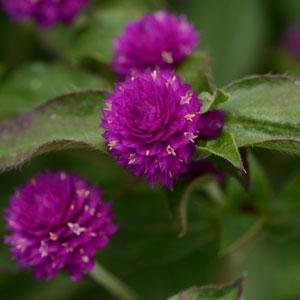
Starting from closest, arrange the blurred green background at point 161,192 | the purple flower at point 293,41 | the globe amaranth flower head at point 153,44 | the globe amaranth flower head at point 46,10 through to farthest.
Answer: the globe amaranth flower head at point 153,44 < the blurred green background at point 161,192 < the globe amaranth flower head at point 46,10 < the purple flower at point 293,41

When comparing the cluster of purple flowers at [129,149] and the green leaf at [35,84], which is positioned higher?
the green leaf at [35,84]

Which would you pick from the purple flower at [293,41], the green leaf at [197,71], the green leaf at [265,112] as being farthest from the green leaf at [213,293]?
A: the purple flower at [293,41]

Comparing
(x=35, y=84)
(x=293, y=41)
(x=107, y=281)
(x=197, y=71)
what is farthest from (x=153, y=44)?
(x=293, y=41)

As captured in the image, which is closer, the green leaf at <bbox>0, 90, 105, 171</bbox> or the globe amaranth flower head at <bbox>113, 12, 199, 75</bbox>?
the green leaf at <bbox>0, 90, 105, 171</bbox>

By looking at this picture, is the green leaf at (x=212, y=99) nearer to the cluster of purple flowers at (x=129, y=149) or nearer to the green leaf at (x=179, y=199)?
the cluster of purple flowers at (x=129, y=149)

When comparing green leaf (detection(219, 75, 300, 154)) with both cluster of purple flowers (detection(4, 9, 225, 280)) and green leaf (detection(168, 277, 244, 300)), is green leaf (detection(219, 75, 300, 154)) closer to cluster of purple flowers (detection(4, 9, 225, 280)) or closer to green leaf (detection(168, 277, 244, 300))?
cluster of purple flowers (detection(4, 9, 225, 280))

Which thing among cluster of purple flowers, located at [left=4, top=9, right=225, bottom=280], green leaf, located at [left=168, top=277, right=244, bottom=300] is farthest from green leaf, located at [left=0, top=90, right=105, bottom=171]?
green leaf, located at [left=168, top=277, right=244, bottom=300]
